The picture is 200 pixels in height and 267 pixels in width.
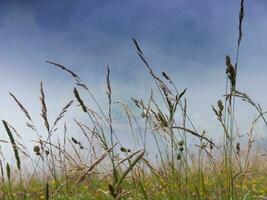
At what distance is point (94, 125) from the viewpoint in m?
2.86

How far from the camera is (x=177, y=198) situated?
9.62 feet

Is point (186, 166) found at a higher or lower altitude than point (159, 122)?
lower

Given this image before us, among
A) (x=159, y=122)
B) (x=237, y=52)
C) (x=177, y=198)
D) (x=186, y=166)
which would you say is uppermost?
(x=237, y=52)

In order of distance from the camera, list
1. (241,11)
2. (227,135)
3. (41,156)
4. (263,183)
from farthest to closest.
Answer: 1. (263,183)
2. (41,156)
3. (227,135)
4. (241,11)

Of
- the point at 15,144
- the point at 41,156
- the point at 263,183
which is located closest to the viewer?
the point at 15,144

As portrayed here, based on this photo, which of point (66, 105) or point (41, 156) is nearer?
point (66, 105)

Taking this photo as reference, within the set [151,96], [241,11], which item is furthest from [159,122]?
[241,11]

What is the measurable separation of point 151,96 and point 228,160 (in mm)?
626

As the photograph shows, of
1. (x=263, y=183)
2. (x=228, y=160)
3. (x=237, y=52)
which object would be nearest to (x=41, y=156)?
(x=228, y=160)

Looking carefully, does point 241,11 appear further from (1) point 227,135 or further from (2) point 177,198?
(2) point 177,198

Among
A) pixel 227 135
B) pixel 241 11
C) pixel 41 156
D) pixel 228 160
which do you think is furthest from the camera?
pixel 41 156

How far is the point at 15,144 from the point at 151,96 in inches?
32.0

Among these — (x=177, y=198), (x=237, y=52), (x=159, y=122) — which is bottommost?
(x=177, y=198)

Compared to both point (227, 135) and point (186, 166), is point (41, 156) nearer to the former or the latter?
point (186, 166)
